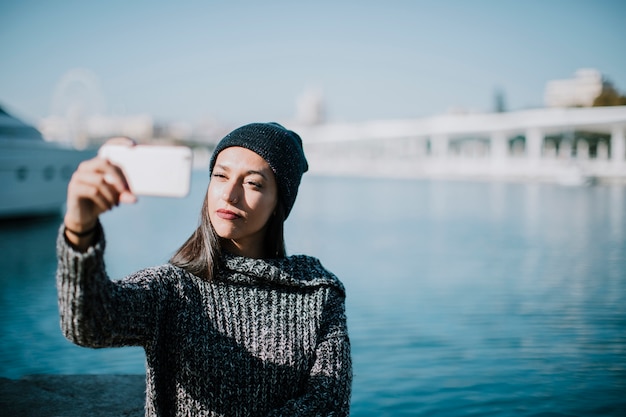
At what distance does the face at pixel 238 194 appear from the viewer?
5.75 feet

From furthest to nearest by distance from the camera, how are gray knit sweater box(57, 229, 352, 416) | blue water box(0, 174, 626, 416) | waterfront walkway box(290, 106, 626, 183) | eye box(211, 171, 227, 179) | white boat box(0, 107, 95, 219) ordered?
waterfront walkway box(290, 106, 626, 183) → white boat box(0, 107, 95, 219) → blue water box(0, 174, 626, 416) → eye box(211, 171, 227, 179) → gray knit sweater box(57, 229, 352, 416)

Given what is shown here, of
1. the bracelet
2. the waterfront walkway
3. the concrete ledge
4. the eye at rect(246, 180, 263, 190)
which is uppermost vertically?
the waterfront walkway

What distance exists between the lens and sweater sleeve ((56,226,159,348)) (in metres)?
1.25

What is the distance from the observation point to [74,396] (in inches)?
136

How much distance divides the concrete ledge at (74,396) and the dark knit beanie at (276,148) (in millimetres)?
1861

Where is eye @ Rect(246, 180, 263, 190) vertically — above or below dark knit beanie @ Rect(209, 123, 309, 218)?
below

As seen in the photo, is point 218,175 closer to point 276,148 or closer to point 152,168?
point 276,148

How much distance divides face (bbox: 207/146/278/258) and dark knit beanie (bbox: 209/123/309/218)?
21mm

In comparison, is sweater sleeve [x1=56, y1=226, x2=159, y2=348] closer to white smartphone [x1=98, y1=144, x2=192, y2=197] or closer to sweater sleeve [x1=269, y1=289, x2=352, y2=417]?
white smartphone [x1=98, y1=144, x2=192, y2=197]

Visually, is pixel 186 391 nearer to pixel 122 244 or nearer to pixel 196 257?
pixel 196 257

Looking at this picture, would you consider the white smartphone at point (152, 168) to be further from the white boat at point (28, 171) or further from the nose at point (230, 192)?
the white boat at point (28, 171)

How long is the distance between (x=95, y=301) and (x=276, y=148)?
2.36ft

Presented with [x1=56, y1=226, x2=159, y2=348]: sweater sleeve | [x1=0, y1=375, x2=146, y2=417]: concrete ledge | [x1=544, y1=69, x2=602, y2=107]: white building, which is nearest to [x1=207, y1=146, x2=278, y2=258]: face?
[x1=56, y1=226, x2=159, y2=348]: sweater sleeve

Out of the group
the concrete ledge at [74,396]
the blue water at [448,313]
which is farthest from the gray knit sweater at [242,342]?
the blue water at [448,313]
